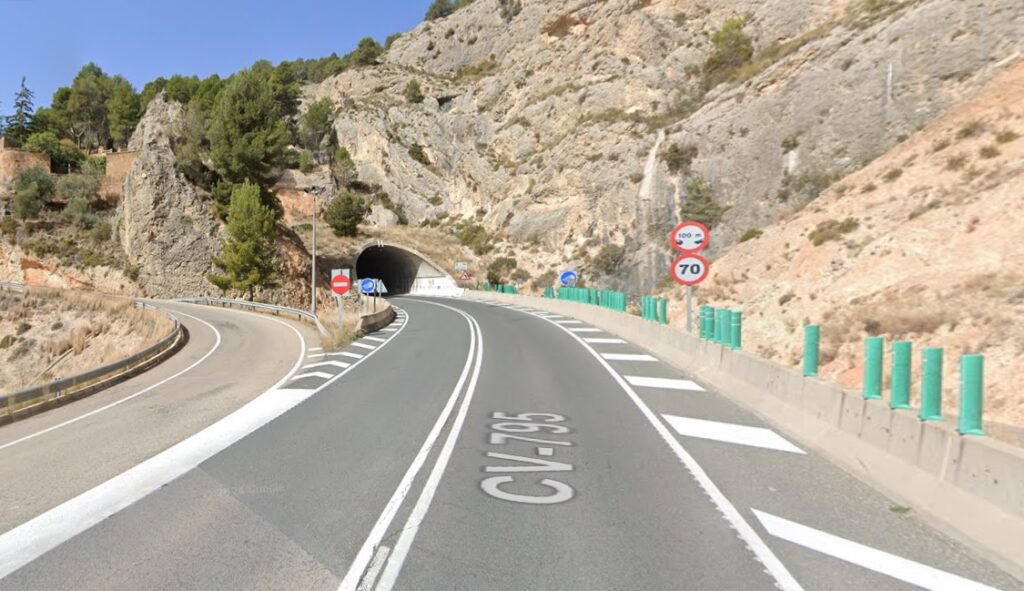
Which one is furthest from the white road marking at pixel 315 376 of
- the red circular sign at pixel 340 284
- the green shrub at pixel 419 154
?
the green shrub at pixel 419 154

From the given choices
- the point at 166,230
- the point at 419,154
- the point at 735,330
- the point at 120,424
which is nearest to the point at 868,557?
the point at 735,330

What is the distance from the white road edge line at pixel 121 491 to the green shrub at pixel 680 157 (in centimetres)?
4521

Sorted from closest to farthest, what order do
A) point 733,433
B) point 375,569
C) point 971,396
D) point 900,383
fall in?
point 375,569 → point 971,396 → point 900,383 → point 733,433

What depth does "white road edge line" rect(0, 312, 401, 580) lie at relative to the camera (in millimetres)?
5117

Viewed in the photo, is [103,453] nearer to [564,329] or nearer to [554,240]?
[564,329]

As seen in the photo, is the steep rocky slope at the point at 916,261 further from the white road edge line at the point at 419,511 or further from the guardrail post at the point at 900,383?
the white road edge line at the point at 419,511

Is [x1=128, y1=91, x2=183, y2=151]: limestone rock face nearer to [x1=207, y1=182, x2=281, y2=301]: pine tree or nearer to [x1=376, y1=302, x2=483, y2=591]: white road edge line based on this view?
[x1=207, y1=182, x2=281, y2=301]: pine tree

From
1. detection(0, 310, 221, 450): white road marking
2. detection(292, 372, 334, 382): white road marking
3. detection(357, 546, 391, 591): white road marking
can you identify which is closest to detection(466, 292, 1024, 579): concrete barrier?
detection(357, 546, 391, 591): white road marking

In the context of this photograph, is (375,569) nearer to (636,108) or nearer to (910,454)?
(910,454)

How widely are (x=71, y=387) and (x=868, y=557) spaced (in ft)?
55.0

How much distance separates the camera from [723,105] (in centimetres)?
5047

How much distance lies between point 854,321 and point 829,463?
1151 centimetres

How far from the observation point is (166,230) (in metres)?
56.3

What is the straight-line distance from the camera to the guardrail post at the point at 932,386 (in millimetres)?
5879
